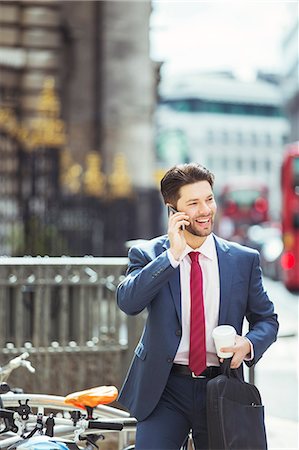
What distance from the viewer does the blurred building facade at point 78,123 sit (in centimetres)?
2023

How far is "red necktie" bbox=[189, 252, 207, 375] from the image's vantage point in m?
3.50

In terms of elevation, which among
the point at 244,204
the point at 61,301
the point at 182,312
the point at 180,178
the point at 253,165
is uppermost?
the point at 253,165

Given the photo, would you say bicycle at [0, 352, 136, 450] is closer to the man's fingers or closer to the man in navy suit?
the man in navy suit

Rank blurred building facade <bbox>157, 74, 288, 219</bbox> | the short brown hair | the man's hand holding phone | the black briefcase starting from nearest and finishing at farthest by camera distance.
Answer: the black briefcase → the man's hand holding phone → the short brown hair → blurred building facade <bbox>157, 74, 288, 219</bbox>

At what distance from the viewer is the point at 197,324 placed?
3.53 m

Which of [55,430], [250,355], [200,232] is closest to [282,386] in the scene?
[55,430]

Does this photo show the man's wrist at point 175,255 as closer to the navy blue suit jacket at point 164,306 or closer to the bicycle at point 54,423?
the navy blue suit jacket at point 164,306

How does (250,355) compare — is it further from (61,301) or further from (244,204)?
(244,204)

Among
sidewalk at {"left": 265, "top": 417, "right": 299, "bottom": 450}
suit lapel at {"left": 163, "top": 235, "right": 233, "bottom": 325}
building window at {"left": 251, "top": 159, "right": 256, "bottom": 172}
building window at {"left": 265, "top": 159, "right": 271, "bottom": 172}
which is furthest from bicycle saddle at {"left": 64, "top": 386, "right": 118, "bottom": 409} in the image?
building window at {"left": 265, "top": 159, "right": 271, "bottom": 172}

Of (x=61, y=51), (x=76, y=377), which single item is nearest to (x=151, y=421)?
(x=76, y=377)

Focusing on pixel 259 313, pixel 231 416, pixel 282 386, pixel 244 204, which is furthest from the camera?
pixel 244 204

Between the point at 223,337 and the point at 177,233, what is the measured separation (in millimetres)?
389

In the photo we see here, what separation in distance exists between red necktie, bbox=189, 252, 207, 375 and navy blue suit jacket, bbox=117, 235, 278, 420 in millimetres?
51

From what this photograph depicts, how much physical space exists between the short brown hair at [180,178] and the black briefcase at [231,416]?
0.63m
